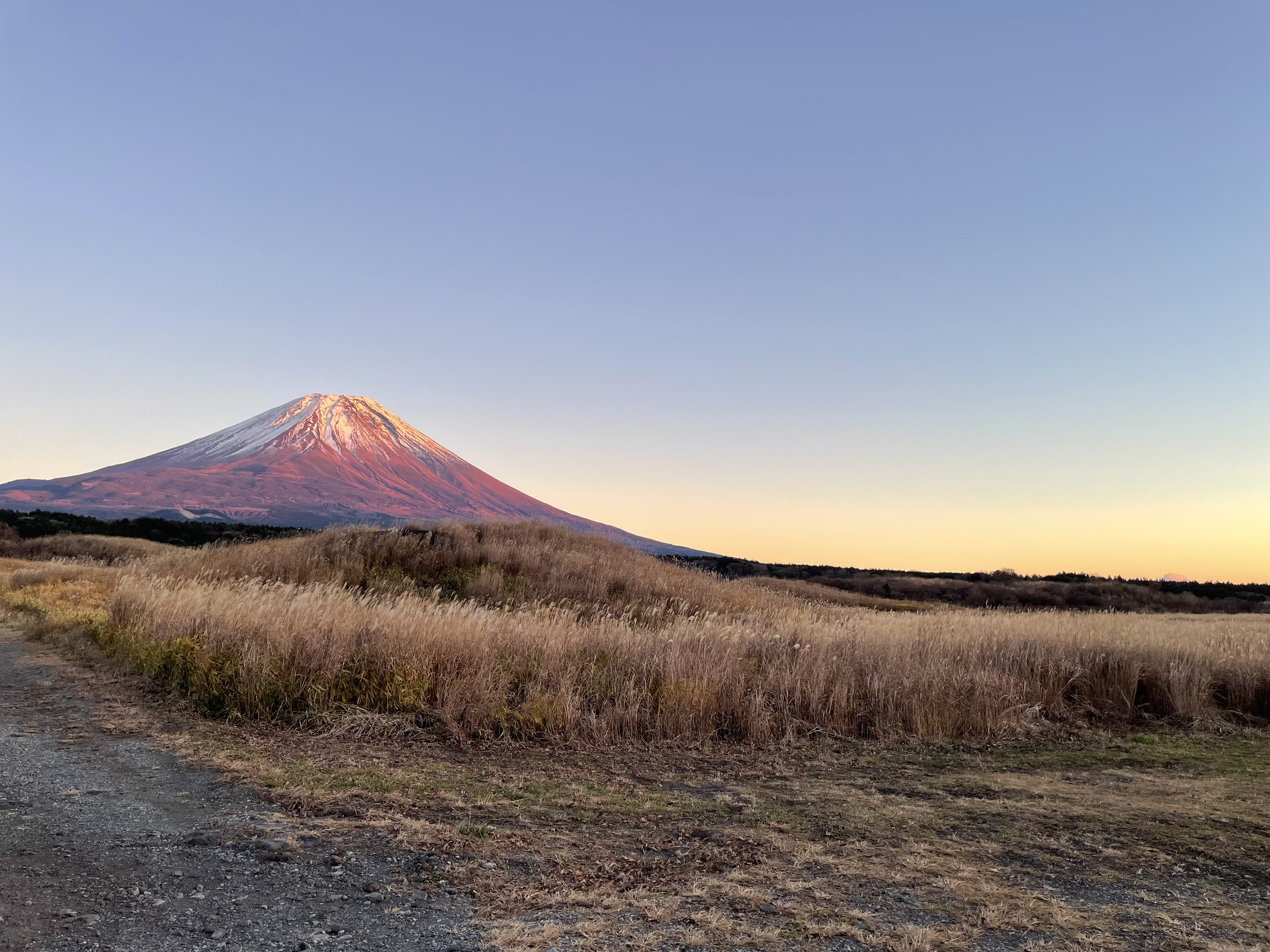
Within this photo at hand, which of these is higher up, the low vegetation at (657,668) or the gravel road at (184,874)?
the low vegetation at (657,668)

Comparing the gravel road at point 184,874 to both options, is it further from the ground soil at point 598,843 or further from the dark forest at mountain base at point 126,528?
the dark forest at mountain base at point 126,528

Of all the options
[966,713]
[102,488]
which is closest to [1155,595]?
[966,713]

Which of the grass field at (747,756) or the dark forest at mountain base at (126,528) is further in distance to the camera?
the dark forest at mountain base at (126,528)

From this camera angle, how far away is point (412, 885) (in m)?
4.33

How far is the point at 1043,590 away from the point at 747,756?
4462 cm

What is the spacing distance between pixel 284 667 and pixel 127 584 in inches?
303

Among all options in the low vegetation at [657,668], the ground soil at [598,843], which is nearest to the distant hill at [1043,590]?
the low vegetation at [657,668]

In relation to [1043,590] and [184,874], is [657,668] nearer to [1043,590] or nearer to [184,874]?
[184,874]

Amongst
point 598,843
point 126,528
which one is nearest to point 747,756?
point 598,843

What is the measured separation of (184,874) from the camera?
436cm

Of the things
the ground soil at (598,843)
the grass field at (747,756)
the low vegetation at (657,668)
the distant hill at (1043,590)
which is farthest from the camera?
the distant hill at (1043,590)

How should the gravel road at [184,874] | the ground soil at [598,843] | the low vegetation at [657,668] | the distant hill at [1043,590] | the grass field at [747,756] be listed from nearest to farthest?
the gravel road at [184,874]
the ground soil at [598,843]
the grass field at [747,756]
the low vegetation at [657,668]
the distant hill at [1043,590]

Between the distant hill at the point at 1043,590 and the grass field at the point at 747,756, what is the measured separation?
94.9 feet

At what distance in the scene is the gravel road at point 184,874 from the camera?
3688 mm
